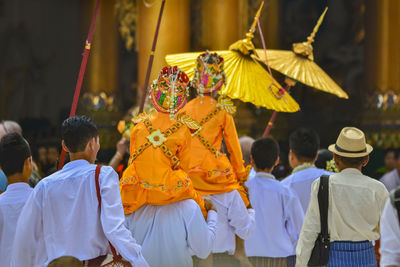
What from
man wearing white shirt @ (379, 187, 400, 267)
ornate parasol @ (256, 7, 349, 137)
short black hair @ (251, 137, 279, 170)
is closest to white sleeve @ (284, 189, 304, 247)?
short black hair @ (251, 137, 279, 170)

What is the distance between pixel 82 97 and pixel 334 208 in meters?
8.73

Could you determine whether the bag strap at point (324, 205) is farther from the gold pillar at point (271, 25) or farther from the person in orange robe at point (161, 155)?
the gold pillar at point (271, 25)

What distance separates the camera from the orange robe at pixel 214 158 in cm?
606

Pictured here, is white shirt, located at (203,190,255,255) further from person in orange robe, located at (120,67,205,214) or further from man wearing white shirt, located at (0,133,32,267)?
man wearing white shirt, located at (0,133,32,267)

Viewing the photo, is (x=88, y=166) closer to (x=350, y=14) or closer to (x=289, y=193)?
(x=289, y=193)

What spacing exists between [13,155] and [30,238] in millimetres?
980

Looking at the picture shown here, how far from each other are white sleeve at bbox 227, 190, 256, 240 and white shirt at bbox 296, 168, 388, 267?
1706mm

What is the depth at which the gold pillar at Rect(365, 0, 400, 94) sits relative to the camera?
1230cm

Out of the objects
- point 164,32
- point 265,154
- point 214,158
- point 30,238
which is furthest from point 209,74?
point 164,32

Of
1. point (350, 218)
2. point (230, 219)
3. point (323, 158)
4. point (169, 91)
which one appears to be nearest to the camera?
point (350, 218)

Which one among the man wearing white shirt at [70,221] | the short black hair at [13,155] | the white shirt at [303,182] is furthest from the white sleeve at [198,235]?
→ the white shirt at [303,182]

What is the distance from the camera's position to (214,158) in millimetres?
6105

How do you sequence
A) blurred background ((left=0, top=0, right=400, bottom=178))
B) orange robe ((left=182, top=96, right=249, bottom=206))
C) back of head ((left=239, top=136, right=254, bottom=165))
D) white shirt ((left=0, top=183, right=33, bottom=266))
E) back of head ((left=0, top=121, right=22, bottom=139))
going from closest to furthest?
white shirt ((left=0, top=183, right=33, bottom=266)) → orange robe ((left=182, top=96, right=249, bottom=206)) → back of head ((left=0, top=121, right=22, bottom=139)) → back of head ((left=239, top=136, right=254, bottom=165)) → blurred background ((left=0, top=0, right=400, bottom=178))

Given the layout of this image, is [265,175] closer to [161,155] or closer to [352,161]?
[161,155]
